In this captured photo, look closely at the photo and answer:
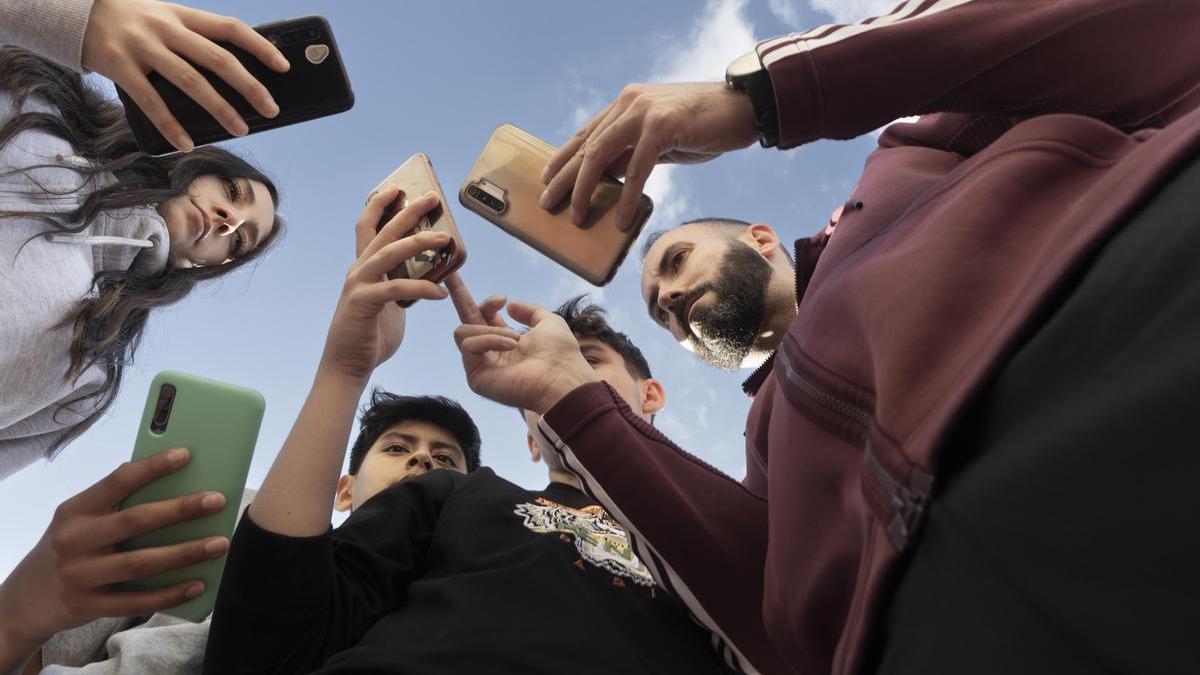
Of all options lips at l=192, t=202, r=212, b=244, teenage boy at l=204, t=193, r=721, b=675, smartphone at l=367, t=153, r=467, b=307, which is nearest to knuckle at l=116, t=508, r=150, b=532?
teenage boy at l=204, t=193, r=721, b=675

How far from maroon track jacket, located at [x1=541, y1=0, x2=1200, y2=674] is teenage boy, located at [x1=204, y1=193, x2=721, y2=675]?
0.99 feet

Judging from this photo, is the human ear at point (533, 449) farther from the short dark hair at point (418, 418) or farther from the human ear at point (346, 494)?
the human ear at point (346, 494)

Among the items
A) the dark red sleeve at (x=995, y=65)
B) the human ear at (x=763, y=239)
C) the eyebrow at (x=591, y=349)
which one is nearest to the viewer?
the dark red sleeve at (x=995, y=65)

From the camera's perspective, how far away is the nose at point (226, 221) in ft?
7.84

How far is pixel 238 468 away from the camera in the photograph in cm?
163

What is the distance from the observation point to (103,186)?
1980 mm

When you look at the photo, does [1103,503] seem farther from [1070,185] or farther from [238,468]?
[238,468]

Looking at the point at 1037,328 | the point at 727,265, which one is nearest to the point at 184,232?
the point at 727,265

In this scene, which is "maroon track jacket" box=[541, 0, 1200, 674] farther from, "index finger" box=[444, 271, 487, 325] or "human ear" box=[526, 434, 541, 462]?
"human ear" box=[526, 434, 541, 462]

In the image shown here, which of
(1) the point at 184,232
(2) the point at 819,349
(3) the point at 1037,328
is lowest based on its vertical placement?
(2) the point at 819,349

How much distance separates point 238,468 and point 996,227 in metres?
1.55

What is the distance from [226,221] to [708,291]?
1.73 meters

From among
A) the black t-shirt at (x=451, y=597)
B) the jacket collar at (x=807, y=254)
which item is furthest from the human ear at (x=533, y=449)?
the jacket collar at (x=807, y=254)

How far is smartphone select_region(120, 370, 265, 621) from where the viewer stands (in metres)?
1.55
